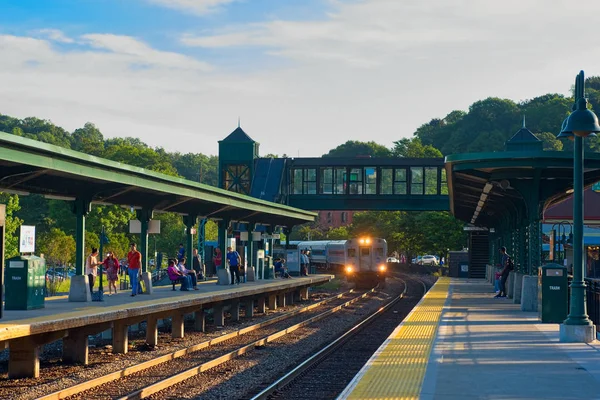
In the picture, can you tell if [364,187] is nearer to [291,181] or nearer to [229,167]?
[291,181]

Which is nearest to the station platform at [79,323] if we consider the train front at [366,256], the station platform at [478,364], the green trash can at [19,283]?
the green trash can at [19,283]

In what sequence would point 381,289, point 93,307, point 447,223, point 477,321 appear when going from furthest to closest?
point 447,223 < point 381,289 < point 477,321 < point 93,307

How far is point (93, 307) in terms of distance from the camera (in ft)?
64.0

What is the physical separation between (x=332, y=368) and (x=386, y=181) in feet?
147

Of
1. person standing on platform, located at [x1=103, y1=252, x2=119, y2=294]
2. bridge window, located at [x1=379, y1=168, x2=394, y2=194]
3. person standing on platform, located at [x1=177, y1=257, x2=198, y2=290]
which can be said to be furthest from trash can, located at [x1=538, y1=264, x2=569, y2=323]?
bridge window, located at [x1=379, y1=168, x2=394, y2=194]

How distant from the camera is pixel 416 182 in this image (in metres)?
62.2

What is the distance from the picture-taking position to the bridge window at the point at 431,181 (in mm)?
61969

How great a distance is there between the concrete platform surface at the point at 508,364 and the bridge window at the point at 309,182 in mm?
39658

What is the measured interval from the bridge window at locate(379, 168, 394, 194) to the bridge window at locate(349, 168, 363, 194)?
1.48 metres

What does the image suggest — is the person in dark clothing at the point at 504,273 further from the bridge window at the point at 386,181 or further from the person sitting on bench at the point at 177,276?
the bridge window at the point at 386,181

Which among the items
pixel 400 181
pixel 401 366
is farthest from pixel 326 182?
pixel 401 366

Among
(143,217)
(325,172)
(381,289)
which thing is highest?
(325,172)

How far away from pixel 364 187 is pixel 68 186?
4179cm

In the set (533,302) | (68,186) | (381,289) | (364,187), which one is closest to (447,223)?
(364,187)
